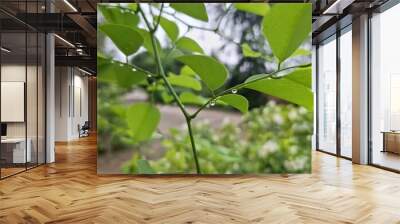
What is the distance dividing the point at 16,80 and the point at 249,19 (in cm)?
379

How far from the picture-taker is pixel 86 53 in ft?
42.8

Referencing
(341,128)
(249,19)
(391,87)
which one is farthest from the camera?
(341,128)

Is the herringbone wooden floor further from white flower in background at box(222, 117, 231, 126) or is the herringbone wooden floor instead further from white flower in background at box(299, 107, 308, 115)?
white flower in background at box(299, 107, 308, 115)

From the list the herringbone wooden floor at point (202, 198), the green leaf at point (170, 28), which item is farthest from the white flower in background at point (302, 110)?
the green leaf at point (170, 28)

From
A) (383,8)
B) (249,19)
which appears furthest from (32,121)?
(383,8)

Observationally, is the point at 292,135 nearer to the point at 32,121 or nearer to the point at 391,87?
the point at 391,87

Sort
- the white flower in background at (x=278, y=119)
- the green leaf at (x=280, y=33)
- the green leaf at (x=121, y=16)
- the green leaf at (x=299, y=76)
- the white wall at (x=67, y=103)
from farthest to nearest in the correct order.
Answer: the white wall at (x=67, y=103), the white flower in background at (x=278, y=119), the green leaf at (x=121, y=16), the green leaf at (x=299, y=76), the green leaf at (x=280, y=33)

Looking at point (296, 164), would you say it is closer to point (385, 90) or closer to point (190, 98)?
point (385, 90)

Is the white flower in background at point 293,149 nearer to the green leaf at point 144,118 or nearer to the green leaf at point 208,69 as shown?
the green leaf at point 144,118

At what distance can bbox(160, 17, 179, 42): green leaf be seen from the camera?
200cm

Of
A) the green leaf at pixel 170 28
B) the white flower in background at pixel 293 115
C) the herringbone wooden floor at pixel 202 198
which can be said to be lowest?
the herringbone wooden floor at pixel 202 198

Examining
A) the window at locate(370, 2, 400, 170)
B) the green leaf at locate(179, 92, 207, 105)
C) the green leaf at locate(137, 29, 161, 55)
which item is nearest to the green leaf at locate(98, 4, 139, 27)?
the green leaf at locate(137, 29, 161, 55)

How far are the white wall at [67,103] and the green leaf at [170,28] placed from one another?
45.1ft

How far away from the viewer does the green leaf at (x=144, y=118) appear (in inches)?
86.9
